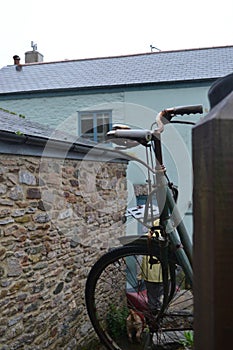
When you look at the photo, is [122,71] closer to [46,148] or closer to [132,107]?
[132,107]

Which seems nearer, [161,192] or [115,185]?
[161,192]

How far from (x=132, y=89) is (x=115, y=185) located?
3878mm

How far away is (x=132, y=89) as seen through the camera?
931 cm

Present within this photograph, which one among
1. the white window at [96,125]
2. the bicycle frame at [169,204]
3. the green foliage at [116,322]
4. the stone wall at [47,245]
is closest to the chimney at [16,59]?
the white window at [96,125]

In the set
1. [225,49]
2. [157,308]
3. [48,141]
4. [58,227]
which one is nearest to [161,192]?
[157,308]

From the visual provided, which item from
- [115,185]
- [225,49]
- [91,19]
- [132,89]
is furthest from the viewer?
[225,49]

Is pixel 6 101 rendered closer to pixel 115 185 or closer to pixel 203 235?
pixel 115 185

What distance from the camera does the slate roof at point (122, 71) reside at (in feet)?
30.9

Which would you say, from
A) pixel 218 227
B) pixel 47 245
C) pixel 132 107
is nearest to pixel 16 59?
pixel 132 107

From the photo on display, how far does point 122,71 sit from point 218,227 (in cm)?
1012

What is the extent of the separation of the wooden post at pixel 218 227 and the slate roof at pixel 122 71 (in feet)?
27.9

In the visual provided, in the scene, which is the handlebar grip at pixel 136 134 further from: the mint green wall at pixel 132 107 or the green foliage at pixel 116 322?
the mint green wall at pixel 132 107

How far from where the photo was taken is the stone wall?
3.48 m

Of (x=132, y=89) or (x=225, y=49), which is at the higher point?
(x=225, y=49)
